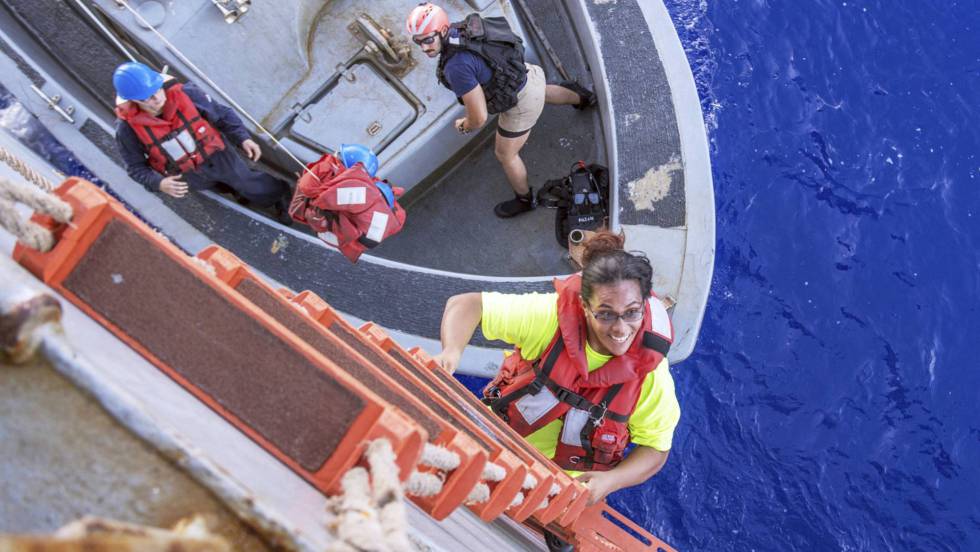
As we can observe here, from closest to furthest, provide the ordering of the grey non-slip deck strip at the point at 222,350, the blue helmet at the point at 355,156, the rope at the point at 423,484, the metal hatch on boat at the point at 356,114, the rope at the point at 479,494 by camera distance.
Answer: the grey non-slip deck strip at the point at 222,350 < the rope at the point at 423,484 < the rope at the point at 479,494 < the blue helmet at the point at 355,156 < the metal hatch on boat at the point at 356,114

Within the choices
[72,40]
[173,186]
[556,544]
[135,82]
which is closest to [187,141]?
[173,186]

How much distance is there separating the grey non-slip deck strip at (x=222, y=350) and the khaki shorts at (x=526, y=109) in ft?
9.97

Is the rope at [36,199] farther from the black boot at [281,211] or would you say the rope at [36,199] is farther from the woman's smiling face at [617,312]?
the black boot at [281,211]

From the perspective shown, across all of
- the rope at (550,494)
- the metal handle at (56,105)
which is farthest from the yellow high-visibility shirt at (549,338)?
the metal handle at (56,105)

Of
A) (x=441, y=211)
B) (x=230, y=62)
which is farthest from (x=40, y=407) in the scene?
(x=441, y=211)

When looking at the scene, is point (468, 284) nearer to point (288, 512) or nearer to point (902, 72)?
point (288, 512)

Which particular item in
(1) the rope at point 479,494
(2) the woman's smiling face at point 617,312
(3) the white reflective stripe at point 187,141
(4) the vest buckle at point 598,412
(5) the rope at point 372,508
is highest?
(5) the rope at point 372,508

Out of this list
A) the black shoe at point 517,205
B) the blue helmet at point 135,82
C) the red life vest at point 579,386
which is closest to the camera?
the red life vest at point 579,386

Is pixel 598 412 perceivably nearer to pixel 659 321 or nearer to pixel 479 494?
pixel 659 321

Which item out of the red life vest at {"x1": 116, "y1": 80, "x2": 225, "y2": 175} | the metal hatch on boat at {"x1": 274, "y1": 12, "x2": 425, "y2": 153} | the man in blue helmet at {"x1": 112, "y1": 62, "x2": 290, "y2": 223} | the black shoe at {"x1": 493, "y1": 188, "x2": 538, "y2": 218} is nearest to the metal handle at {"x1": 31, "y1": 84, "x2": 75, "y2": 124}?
the man in blue helmet at {"x1": 112, "y1": 62, "x2": 290, "y2": 223}

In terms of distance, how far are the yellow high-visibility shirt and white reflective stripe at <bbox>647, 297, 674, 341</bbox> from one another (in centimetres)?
16

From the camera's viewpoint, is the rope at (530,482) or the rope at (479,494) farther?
the rope at (530,482)

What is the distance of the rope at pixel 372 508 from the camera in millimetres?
1151

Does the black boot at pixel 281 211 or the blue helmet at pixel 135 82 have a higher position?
the blue helmet at pixel 135 82
